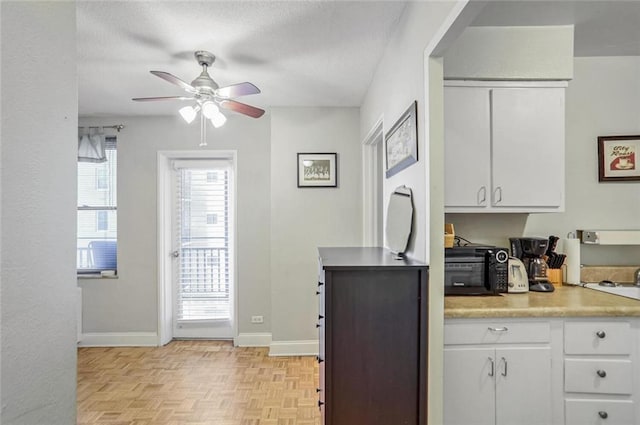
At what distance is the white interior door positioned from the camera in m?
3.78

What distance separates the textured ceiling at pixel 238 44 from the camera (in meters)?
1.81

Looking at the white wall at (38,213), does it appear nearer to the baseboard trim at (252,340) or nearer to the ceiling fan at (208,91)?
the ceiling fan at (208,91)

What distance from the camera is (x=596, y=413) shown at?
1.53 m

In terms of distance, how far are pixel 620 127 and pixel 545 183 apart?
869 millimetres

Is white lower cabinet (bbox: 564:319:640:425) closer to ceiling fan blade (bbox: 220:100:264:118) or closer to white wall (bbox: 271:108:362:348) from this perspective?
white wall (bbox: 271:108:362:348)

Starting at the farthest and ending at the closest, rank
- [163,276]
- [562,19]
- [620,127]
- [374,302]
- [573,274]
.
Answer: [163,276], [620,127], [573,274], [562,19], [374,302]

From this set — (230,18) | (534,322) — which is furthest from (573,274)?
(230,18)

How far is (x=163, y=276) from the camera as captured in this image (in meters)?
3.65

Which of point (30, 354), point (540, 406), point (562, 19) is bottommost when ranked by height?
point (540, 406)

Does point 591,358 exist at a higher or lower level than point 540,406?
higher

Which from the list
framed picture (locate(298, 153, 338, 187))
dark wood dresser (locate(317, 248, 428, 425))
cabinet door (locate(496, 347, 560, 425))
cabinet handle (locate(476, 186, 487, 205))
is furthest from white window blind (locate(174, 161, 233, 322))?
cabinet door (locate(496, 347, 560, 425))

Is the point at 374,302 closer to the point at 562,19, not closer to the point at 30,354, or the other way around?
the point at 30,354

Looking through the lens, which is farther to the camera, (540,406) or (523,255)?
(523,255)

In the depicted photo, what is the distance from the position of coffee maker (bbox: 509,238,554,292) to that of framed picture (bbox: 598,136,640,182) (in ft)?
2.37
